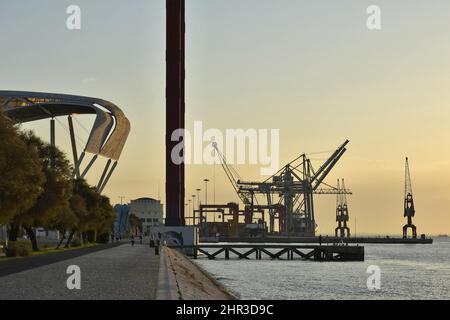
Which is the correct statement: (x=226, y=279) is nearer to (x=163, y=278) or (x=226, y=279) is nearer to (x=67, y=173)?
(x=67, y=173)

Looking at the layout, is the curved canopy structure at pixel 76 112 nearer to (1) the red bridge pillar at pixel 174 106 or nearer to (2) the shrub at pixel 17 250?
(1) the red bridge pillar at pixel 174 106

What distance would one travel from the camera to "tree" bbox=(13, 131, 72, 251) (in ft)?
238

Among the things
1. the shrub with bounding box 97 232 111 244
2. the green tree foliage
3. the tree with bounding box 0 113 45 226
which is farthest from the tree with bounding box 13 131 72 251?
the shrub with bounding box 97 232 111 244

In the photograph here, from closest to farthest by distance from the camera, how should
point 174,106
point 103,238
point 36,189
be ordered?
point 36,189 < point 174,106 < point 103,238

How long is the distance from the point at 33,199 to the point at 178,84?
7341cm

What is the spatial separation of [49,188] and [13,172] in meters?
20.3

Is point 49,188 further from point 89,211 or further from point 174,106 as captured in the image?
point 174,106

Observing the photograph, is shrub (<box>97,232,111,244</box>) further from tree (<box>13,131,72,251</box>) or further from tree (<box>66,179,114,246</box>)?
tree (<box>13,131,72,251</box>)

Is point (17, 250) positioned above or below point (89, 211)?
below

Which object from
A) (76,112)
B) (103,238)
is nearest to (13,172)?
(103,238)

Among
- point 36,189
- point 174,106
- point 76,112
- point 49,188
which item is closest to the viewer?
point 36,189

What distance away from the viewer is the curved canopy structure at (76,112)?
14950cm

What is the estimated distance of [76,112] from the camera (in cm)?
15800
